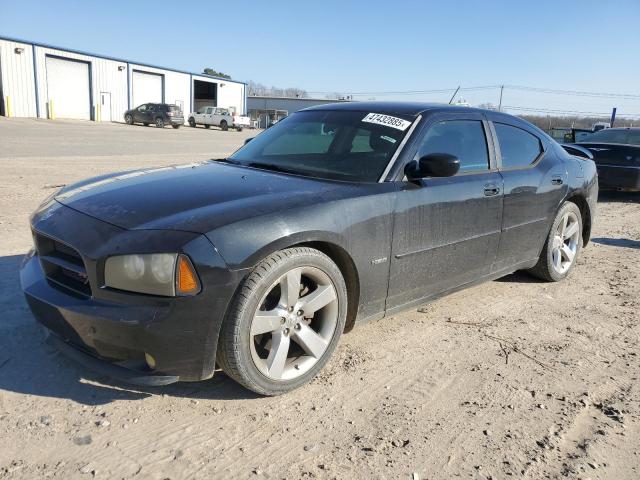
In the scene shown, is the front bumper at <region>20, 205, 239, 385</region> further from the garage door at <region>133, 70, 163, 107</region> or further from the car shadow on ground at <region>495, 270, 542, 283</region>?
the garage door at <region>133, 70, 163, 107</region>

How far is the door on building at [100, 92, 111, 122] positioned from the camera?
128 feet

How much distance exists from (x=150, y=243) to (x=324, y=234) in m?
0.89

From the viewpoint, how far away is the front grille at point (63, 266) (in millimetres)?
2576

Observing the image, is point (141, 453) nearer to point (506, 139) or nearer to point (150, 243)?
point (150, 243)

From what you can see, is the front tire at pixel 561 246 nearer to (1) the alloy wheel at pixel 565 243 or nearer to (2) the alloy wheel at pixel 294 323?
(1) the alloy wheel at pixel 565 243

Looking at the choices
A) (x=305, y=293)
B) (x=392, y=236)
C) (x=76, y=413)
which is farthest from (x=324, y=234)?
(x=76, y=413)

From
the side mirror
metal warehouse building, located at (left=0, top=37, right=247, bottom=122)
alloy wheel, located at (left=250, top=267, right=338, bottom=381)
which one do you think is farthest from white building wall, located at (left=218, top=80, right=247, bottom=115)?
alloy wheel, located at (left=250, top=267, right=338, bottom=381)

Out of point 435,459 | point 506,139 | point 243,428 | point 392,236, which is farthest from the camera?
point 506,139

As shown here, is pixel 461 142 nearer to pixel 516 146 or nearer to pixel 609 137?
pixel 516 146

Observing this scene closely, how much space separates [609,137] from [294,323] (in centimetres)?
1015

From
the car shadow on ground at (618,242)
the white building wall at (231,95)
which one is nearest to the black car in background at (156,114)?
the white building wall at (231,95)

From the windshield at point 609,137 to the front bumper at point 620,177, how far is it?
38.7 inches

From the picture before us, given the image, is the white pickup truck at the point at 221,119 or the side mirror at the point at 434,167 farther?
the white pickup truck at the point at 221,119

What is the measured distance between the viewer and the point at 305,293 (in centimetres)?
292
